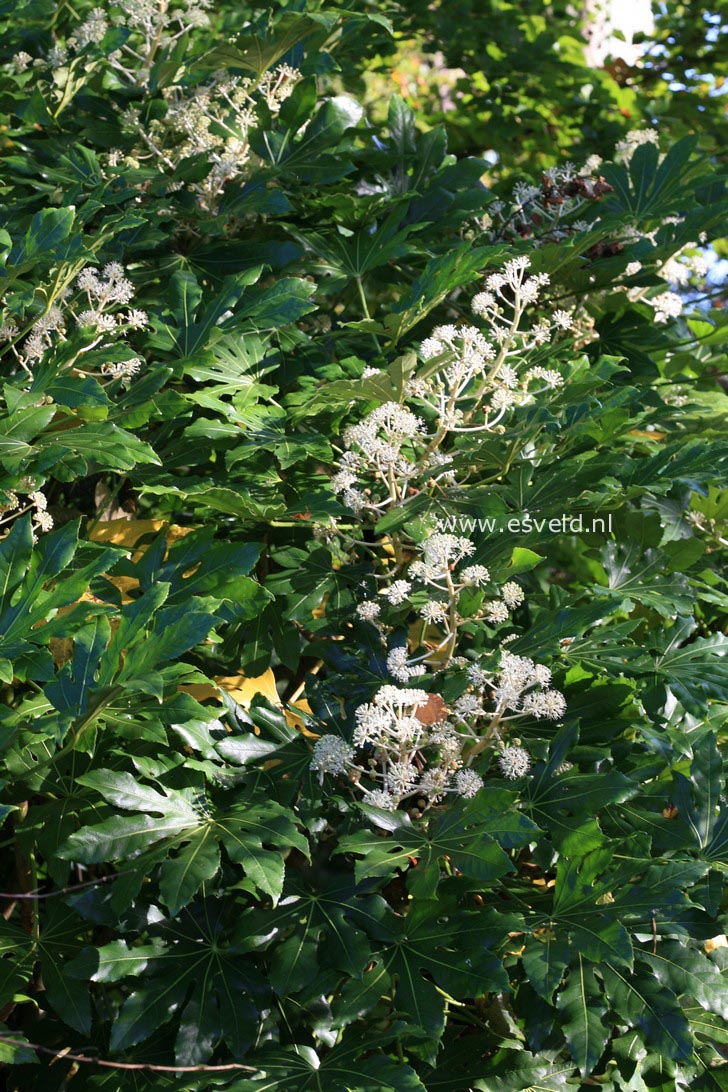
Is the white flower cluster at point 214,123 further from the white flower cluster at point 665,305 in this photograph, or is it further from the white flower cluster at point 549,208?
the white flower cluster at point 665,305

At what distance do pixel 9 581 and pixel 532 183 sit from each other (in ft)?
5.01

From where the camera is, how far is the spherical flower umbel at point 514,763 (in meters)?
1.43

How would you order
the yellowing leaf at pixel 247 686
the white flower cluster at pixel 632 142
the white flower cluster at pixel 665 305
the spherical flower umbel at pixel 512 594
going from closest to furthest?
the spherical flower umbel at pixel 512 594, the yellowing leaf at pixel 247 686, the white flower cluster at pixel 665 305, the white flower cluster at pixel 632 142

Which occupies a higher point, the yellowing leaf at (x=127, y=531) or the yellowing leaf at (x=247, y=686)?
the yellowing leaf at (x=127, y=531)

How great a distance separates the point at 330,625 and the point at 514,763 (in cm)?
37

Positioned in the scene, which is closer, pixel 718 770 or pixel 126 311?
pixel 718 770

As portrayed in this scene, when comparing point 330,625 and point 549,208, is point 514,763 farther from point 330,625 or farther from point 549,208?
point 549,208

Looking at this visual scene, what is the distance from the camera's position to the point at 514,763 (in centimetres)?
143

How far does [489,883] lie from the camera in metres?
1.36

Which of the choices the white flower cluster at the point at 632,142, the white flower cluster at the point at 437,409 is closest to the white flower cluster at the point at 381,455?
the white flower cluster at the point at 437,409

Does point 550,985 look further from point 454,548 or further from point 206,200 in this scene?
point 206,200

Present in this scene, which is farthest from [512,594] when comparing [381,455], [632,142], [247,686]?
[632,142]

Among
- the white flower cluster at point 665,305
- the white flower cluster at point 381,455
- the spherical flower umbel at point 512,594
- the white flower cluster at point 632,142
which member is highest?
the white flower cluster at point 632,142

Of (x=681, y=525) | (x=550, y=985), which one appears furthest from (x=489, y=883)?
(x=681, y=525)
